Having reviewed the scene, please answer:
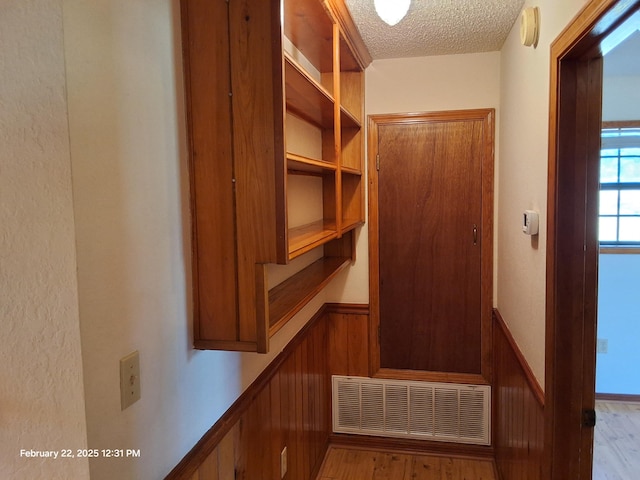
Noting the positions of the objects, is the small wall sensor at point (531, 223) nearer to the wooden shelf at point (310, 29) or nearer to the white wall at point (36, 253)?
the wooden shelf at point (310, 29)

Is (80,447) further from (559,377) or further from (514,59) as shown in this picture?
(514,59)

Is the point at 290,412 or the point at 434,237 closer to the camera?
the point at 290,412

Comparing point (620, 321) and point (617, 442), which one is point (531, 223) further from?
point (620, 321)

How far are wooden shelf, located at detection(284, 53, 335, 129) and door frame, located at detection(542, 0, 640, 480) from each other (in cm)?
81

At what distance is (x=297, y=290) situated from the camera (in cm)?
196

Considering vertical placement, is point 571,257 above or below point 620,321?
above

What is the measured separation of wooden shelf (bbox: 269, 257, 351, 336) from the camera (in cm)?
153

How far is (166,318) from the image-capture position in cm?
112

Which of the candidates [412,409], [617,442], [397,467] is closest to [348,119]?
[412,409]

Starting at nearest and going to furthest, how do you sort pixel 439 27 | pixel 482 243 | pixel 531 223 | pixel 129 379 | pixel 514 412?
pixel 129 379, pixel 531 223, pixel 514 412, pixel 439 27, pixel 482 243

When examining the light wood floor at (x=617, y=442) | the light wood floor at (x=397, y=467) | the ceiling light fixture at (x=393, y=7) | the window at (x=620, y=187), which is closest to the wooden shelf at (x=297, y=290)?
the ceiling light fixture at (x=393, y=7)

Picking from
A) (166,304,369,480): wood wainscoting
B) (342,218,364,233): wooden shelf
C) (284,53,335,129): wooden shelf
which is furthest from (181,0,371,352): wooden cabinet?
(342,218,364,233): wooden shelf

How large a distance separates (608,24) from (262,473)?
185 centimetres

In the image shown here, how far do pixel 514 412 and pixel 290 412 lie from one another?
106 centimetres
